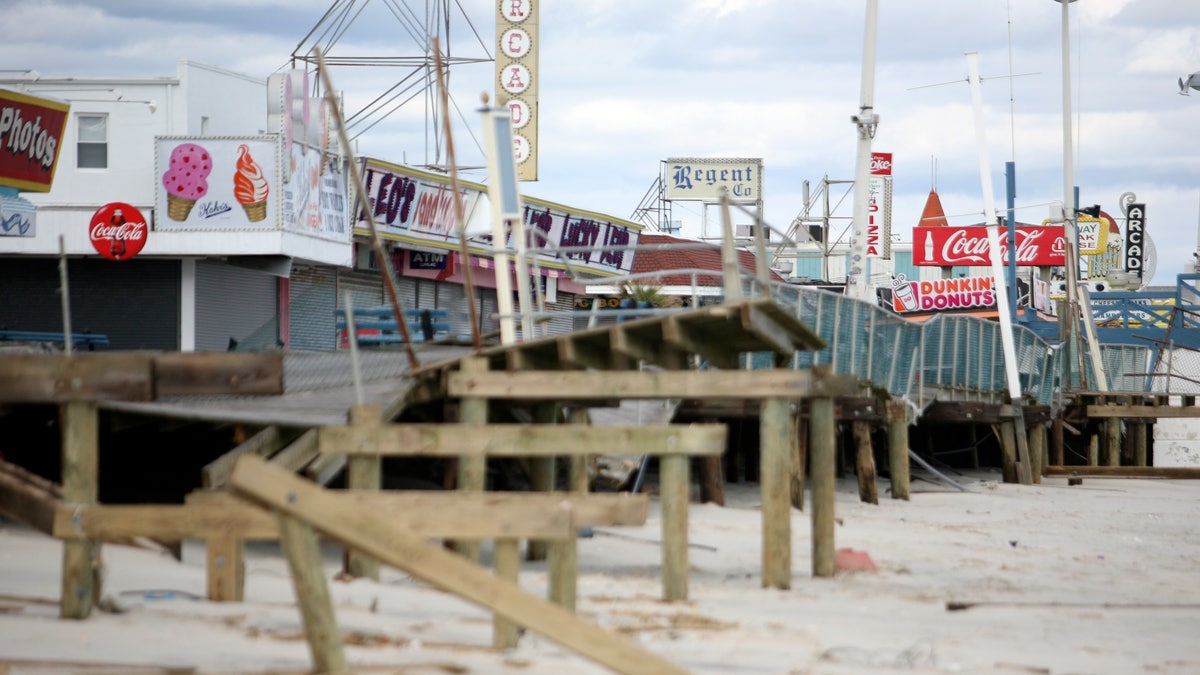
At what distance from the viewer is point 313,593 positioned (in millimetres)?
6102

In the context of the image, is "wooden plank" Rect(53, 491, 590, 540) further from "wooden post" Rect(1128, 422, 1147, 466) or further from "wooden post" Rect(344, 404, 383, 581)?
"wooden post" Rect(1128, 422, 1147, 466)

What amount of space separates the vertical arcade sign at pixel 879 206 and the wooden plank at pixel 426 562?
A: 163 ft

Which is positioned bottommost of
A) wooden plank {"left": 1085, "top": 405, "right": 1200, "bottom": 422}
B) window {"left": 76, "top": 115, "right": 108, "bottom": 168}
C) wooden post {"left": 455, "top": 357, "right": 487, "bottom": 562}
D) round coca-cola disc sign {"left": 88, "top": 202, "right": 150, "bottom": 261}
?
wooden plank {"left": 1085, "top": 405, "right": 1200, "bottom": 422}

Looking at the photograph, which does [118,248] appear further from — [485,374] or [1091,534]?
[1091,534]

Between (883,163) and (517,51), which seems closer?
(517,51)

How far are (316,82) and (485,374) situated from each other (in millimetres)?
13134

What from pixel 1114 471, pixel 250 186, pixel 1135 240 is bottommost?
pixel 1114 471

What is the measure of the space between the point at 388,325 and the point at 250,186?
3.82m

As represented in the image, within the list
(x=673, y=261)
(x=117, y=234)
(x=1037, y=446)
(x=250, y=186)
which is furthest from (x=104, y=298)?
(x=673, y=261)

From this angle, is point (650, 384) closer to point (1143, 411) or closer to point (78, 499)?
point (78, 499)

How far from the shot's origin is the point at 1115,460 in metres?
32.8

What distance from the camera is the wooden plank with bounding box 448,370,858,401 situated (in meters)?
11.6

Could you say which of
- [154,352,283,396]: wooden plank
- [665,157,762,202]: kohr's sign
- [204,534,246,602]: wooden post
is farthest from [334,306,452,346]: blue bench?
[665,157,762,202]: kohr's sign

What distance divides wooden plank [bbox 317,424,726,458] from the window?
14.1 metres
